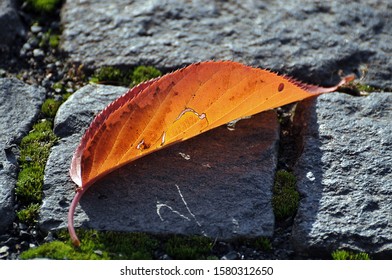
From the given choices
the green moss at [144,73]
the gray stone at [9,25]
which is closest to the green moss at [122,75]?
the green moss at [144,73]

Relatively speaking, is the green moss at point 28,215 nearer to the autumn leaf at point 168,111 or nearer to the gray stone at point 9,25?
the autumn leaf at point 168,111

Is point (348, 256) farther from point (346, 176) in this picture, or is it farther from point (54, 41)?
point (54, 41)

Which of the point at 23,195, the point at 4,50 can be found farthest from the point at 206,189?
the point at 4,50

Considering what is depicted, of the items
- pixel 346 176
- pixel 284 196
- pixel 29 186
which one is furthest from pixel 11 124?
pixel 346 176

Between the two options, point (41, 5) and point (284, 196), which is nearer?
point (284, 196)

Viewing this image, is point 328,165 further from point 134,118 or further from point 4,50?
point 4,50

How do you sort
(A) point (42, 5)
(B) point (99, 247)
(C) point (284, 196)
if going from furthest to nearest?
1. (A) point (42, 5)
2. (C) point (284, 196)
3. (B) point (99, 247)
